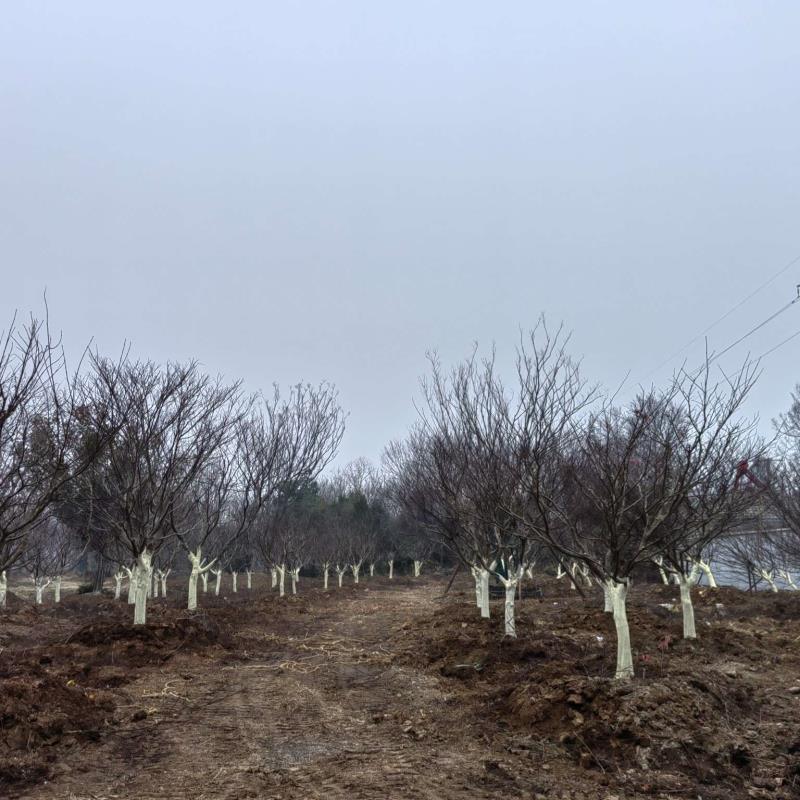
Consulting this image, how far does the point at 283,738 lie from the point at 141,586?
6987 millimetres

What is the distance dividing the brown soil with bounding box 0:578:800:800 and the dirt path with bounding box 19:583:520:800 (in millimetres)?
25

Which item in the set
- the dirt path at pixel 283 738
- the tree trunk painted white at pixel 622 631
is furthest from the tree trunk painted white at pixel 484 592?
the tree trunk painted white at pixel 622 631

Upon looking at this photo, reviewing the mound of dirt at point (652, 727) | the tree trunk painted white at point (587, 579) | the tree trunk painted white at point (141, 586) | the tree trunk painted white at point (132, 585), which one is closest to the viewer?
the mound of dirt at point (652, 727)

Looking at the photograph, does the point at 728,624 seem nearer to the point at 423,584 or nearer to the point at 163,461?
the point at 163,461

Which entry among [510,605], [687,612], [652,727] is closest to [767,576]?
[687,612]

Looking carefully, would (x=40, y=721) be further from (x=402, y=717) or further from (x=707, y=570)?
(x=707, y=570)

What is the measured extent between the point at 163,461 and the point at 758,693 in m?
11.2

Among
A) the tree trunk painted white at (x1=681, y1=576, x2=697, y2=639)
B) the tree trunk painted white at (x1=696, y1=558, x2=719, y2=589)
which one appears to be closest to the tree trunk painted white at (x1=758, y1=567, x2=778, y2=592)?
the tree trunk painted white at (x1=696, y1=558, x2=719, y2=589)

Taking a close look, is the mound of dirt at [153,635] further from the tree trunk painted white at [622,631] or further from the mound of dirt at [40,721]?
the tree trunk painted white at [622,631]

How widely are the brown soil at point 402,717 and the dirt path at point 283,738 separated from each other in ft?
0.08

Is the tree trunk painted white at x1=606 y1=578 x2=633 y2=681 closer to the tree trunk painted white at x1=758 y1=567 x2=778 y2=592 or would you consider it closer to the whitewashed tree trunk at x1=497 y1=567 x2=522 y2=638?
the whitewashed tree trunk at x1=497 y1=567 x2=522 y2=638

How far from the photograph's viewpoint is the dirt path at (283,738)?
4.54m

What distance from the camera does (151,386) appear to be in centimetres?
1213

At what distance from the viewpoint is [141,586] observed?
1151cm
